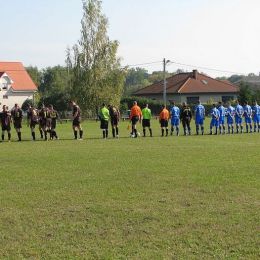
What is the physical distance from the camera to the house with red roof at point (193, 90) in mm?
80625

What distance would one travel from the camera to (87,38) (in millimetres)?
66688

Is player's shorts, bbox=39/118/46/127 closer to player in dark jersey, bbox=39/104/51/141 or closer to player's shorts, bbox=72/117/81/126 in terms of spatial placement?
player in dark jersey, bbox=39/104/51/141

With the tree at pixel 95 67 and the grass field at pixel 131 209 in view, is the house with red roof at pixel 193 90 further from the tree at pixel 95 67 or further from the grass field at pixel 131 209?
the grass field at pixel 131 209

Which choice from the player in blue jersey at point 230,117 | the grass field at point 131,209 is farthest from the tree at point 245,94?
the grass field at point 131,209

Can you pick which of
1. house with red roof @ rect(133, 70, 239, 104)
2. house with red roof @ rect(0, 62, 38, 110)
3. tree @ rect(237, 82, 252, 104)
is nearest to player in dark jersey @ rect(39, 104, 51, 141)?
tree @ rect(237, 82, 252, 104)

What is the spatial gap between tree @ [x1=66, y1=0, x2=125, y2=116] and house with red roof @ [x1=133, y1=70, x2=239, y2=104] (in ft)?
52.3

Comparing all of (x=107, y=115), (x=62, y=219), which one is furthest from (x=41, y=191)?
(x=107, y=115)

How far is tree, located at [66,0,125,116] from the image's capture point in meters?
64.6

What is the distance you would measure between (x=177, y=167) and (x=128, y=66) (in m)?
54.0

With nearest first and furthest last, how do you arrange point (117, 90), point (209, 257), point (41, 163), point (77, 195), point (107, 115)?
point (209, 257)
point (77, 195)
point (41, 163)
point (107, 115)
point (117, 90)

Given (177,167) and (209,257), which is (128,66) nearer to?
(177,167)

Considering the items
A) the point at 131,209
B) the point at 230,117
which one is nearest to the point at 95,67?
the point at 230,117

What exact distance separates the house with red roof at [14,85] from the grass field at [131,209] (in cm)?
6772

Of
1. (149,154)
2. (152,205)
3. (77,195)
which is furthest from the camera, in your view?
(149,154)
